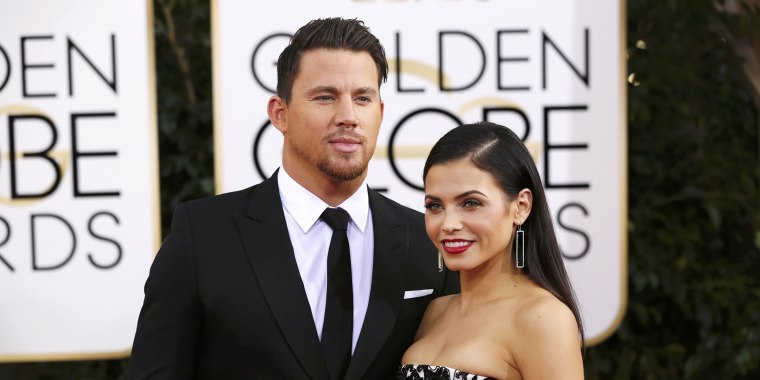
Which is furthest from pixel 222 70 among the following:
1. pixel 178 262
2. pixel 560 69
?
pixel 178 262

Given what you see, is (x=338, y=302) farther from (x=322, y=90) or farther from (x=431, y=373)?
(x=322, y=90)

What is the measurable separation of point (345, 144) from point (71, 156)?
144 centimetres

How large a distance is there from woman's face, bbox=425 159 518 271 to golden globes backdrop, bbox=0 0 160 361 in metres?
1.44

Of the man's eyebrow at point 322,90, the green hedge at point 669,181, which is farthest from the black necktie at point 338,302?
the green hedge at point 669,181

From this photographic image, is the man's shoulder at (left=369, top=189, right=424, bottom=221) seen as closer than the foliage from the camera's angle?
Yes

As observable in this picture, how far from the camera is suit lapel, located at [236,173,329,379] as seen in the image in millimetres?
1714

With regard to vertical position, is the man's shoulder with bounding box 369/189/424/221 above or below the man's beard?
below

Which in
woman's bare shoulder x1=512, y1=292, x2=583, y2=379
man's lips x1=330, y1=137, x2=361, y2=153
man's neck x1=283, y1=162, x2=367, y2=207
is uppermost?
man's lips x1=330, y1=137, x2=361, y2=153

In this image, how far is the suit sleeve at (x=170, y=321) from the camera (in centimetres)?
170

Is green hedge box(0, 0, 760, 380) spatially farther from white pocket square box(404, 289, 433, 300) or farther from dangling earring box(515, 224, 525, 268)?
dangling earring box(515, 224, 525, 268)

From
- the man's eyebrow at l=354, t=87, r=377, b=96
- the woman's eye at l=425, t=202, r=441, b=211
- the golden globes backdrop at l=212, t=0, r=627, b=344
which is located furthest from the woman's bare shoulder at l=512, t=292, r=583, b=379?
the golden globes backdrop at l=212, t=0, r=627, b=344

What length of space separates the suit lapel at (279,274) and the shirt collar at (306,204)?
0.07 ft

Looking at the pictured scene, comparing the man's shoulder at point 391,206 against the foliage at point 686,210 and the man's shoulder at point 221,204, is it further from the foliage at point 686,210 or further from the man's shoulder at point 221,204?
the foliage at point 686,210

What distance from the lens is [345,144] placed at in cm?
179
